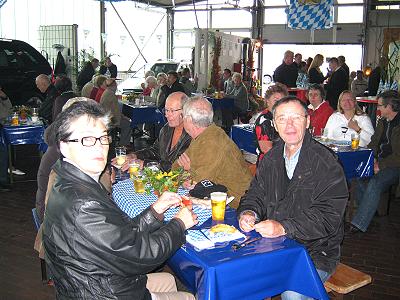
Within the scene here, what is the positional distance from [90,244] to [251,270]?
78 cm

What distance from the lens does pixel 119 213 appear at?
168cm

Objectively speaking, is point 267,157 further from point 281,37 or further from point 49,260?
point 281,37

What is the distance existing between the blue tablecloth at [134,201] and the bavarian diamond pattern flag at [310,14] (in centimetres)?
821

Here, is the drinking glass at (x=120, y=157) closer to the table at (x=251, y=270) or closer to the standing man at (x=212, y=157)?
the standing man at (x=212, y=157)

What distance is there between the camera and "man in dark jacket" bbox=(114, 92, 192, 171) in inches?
147

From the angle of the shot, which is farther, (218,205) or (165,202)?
(218,205)

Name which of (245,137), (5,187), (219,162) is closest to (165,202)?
(219,162)

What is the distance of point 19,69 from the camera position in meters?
9.37

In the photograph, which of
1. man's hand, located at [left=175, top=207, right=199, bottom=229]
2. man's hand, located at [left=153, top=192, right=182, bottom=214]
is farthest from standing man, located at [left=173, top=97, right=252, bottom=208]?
man's hand, located at [left=175, top=207, right=199, bottom=229]

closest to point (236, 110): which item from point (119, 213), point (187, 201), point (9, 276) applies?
point (9, 276)

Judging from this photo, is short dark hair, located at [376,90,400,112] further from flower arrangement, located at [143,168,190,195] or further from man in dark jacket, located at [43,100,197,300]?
man in dark jacket, located at [43,100,197,300]

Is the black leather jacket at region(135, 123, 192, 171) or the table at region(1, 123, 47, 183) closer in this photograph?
the black leather jacket at region(135, 123, 192, 171)

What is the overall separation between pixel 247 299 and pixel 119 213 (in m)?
0.77

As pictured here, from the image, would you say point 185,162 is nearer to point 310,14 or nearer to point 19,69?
point 19,69
